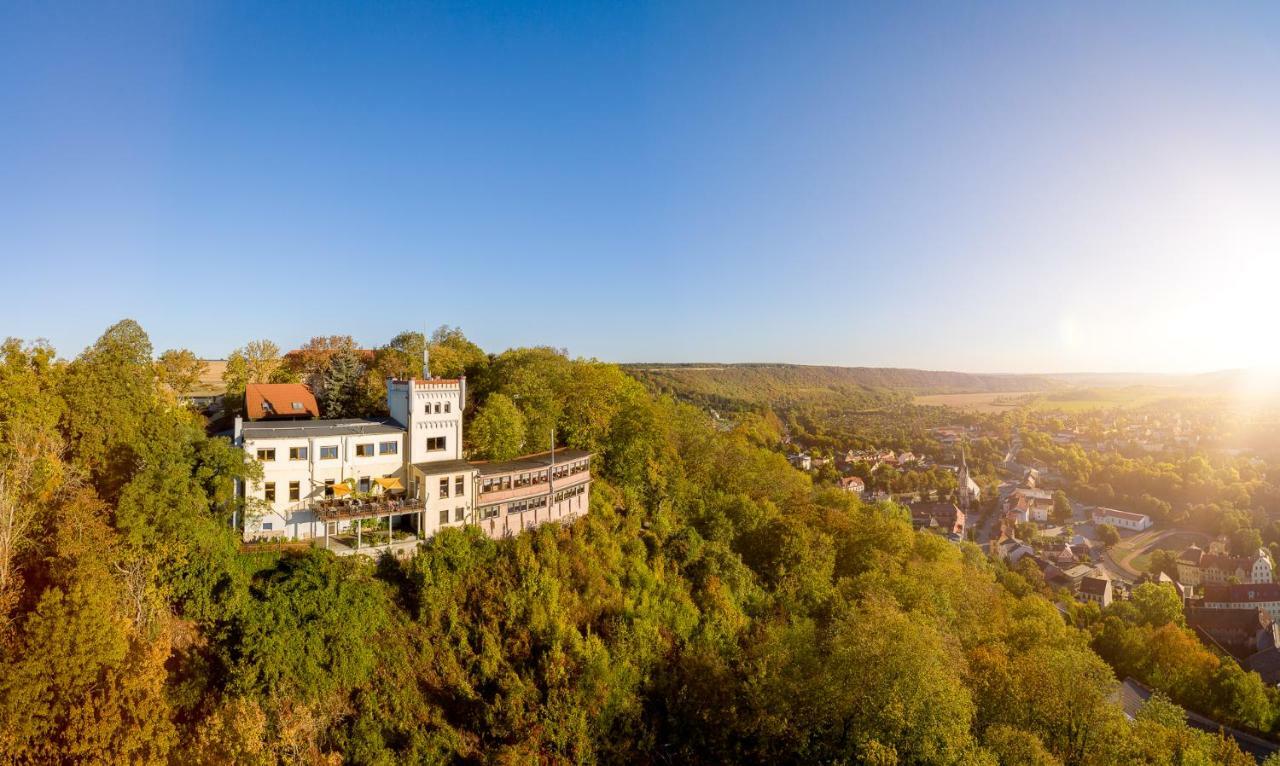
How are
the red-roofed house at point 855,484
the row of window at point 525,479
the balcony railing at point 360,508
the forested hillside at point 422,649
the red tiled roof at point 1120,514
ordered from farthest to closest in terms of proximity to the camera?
the red tiled roof at point 1120,514 → the red-roofed house at point 855,484 → the row of window at point 525,479 → the balcony railing at point 360,508 → the forested hillside at point 422,649

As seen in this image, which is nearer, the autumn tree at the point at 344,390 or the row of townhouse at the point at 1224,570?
the autumn tree at the point at 344,390

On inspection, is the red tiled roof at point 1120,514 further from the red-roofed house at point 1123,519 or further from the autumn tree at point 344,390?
the autumn tree at point 344,390

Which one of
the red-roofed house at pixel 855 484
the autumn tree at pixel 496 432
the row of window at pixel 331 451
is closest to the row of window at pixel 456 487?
the row of window at pixel 331 451

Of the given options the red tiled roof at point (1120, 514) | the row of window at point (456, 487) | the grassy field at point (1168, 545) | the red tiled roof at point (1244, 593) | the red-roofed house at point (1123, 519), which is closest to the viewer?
the row of window at point (456, 487)

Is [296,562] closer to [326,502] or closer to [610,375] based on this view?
[326,502]

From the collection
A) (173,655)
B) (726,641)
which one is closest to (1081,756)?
(726,641)

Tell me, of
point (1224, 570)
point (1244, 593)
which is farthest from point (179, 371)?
point (1224, 570)

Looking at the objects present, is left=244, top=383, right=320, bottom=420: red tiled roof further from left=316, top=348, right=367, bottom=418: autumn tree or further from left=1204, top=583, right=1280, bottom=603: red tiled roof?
left=1204, top=583, right=1280, bottom=603: red tiled roof
